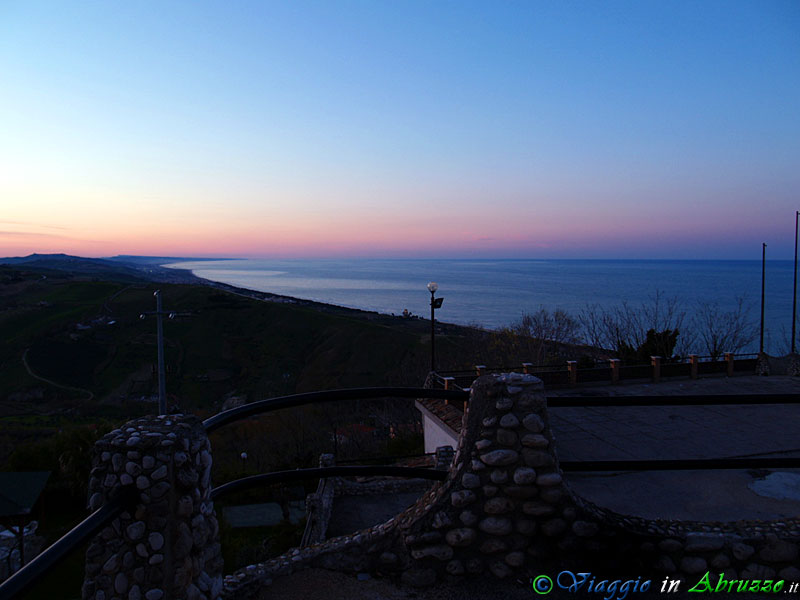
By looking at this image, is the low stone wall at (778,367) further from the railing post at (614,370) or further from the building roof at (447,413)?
the building roof at (447,413)

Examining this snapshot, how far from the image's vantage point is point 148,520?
1.81m

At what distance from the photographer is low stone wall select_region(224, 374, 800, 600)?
97.0 inches

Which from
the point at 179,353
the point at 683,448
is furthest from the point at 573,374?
the point at 179,353

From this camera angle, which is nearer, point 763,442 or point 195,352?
point 763,442

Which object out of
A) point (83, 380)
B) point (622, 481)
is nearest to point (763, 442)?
point (622, 481)

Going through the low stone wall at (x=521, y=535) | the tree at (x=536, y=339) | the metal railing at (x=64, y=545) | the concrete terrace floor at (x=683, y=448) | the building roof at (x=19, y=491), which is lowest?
the building roof at (x=19, y=491)

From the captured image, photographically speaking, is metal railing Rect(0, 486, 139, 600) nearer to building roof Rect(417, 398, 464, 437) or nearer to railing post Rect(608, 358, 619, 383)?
building roof Rect(417, 398, 464, 437)

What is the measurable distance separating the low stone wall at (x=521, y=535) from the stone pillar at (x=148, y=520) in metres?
0.70

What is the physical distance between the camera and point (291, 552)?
277 centimetres

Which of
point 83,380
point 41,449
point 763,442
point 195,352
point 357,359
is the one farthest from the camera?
point 195,352

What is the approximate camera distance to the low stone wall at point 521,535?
2.46 metres

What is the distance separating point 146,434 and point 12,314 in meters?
81.4

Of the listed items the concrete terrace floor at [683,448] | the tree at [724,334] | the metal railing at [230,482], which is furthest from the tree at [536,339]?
the metal railing at [230,482]

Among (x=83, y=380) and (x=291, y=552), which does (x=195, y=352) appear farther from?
(x=291, y=552)
